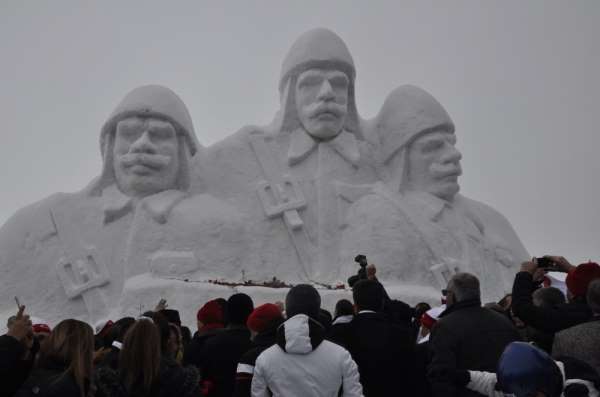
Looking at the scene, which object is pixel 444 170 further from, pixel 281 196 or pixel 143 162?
pixel 143 162

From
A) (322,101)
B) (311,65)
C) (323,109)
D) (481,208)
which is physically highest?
(311,65)

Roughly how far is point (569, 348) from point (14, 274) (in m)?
12.8

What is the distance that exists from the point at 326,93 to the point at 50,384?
12.5 m

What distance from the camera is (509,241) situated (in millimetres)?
18062

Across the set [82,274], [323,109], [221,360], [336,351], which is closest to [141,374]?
[336,351]

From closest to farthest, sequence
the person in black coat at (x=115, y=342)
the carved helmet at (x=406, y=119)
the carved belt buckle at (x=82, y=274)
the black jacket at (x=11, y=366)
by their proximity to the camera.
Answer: the black jacket at (x=11, y=366), the person in black coat at (x=115, y=342), the carved belt buckle at (x=82, y=274), the carved helmet at (x=406, y=119)

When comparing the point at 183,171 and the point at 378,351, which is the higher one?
the point at 183,171

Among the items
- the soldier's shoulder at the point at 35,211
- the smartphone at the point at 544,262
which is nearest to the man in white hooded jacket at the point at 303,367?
the smartphone at the point at 544,262

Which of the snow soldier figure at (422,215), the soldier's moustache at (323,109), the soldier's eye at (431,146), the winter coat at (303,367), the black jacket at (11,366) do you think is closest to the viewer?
the black jacket at (11,366)

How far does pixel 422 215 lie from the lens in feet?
50.0

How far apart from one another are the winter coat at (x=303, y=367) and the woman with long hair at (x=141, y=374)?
469 millimetres

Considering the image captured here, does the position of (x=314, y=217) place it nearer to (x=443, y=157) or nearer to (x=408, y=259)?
(x=408, y=259)

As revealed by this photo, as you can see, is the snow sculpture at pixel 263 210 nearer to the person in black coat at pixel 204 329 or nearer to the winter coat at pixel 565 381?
the person in black coat at pixel 204 329

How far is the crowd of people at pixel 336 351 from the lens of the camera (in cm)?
357
